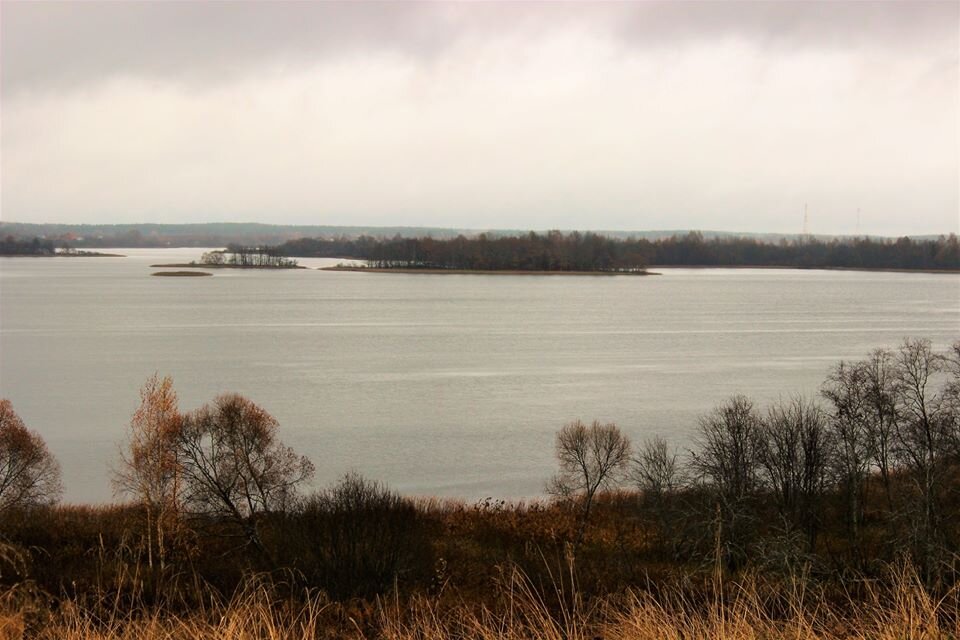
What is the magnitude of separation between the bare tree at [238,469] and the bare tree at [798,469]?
6.70 metres

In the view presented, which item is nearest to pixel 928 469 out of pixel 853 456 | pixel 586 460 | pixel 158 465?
pixel 853 456

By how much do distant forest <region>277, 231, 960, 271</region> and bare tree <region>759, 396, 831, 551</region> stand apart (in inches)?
2995

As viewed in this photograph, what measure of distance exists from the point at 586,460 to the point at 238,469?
543cm

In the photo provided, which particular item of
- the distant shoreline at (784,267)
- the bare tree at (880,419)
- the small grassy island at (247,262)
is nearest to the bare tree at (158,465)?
the bare tree at (880,419)

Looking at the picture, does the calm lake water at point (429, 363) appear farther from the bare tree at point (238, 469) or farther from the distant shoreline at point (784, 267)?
the distant shoreline at point (784, 267)

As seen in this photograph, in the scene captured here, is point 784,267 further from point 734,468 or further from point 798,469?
point 734,468

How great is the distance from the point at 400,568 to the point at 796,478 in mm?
6754

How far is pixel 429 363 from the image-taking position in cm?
2553

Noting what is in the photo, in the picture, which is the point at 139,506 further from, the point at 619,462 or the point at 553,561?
the point at 619,462

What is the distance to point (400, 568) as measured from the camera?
25.6 feet

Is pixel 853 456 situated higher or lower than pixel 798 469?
higher

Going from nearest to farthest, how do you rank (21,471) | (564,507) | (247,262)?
(21,471), (564,507), (247,262)

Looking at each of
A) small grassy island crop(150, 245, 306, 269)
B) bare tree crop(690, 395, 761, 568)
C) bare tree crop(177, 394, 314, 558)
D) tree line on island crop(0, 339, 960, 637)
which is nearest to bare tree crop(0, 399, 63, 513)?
tree line on island crop(0, 339, 960, 637)

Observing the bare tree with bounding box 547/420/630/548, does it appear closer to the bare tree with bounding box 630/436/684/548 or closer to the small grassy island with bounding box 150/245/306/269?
the bare tree with bounding box 630/436/684/548
